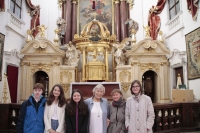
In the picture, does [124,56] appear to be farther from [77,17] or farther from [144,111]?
[144,111]

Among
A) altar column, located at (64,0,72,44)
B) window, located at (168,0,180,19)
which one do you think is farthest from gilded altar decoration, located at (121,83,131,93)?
altar column, located at (64,0,72,44)

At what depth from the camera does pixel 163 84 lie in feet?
30.9

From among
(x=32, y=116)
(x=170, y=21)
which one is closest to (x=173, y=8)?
(x=170, y=21)

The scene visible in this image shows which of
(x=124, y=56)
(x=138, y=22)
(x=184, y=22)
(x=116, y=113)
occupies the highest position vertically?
(x=138, y=22)

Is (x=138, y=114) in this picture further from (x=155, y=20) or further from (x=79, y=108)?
(x=155, y=20)

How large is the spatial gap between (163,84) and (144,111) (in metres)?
6.83

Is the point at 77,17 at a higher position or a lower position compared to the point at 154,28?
higher

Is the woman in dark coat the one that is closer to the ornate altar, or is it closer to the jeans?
the jeans

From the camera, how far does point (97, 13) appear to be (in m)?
12.7

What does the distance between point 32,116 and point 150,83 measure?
8133mm

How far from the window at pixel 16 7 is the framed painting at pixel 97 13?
3626 millimetres

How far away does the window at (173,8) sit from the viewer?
912cm

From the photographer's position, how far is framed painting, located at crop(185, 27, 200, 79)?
22.7 feet

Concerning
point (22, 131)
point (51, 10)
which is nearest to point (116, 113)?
point (22, 131)
